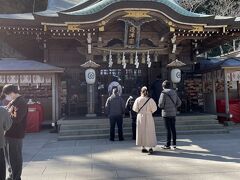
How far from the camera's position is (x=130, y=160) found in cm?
765

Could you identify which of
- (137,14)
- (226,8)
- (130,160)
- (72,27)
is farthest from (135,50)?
(226,8)

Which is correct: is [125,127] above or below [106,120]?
below

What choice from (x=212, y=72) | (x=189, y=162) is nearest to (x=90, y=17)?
(x=212, y=72)

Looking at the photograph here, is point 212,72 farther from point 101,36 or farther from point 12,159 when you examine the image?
point 12,159

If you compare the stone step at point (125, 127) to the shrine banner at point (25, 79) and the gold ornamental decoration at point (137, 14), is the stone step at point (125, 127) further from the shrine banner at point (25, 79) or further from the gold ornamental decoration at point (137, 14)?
the gold ornamental decoration at point (137, 14)

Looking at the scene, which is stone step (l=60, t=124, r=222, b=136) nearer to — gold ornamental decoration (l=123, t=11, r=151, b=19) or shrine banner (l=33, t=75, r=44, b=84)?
shrine banner (l=33, t=75, r=44, b=84)

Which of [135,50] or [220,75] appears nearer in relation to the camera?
[135,50]

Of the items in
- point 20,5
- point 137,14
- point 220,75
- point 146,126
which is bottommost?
point 146,126

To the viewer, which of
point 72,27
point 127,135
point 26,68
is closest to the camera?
point 127,135

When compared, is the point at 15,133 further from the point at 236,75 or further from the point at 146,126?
the point at 236,75

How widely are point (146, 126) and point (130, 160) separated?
1.13m

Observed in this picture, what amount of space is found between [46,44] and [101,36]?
115 inches

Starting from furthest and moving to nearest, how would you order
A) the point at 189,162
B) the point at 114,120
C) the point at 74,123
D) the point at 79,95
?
the point at 79,95, the point at 74,123, the point at 114,120, the point at 189,162

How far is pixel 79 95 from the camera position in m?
15.7
